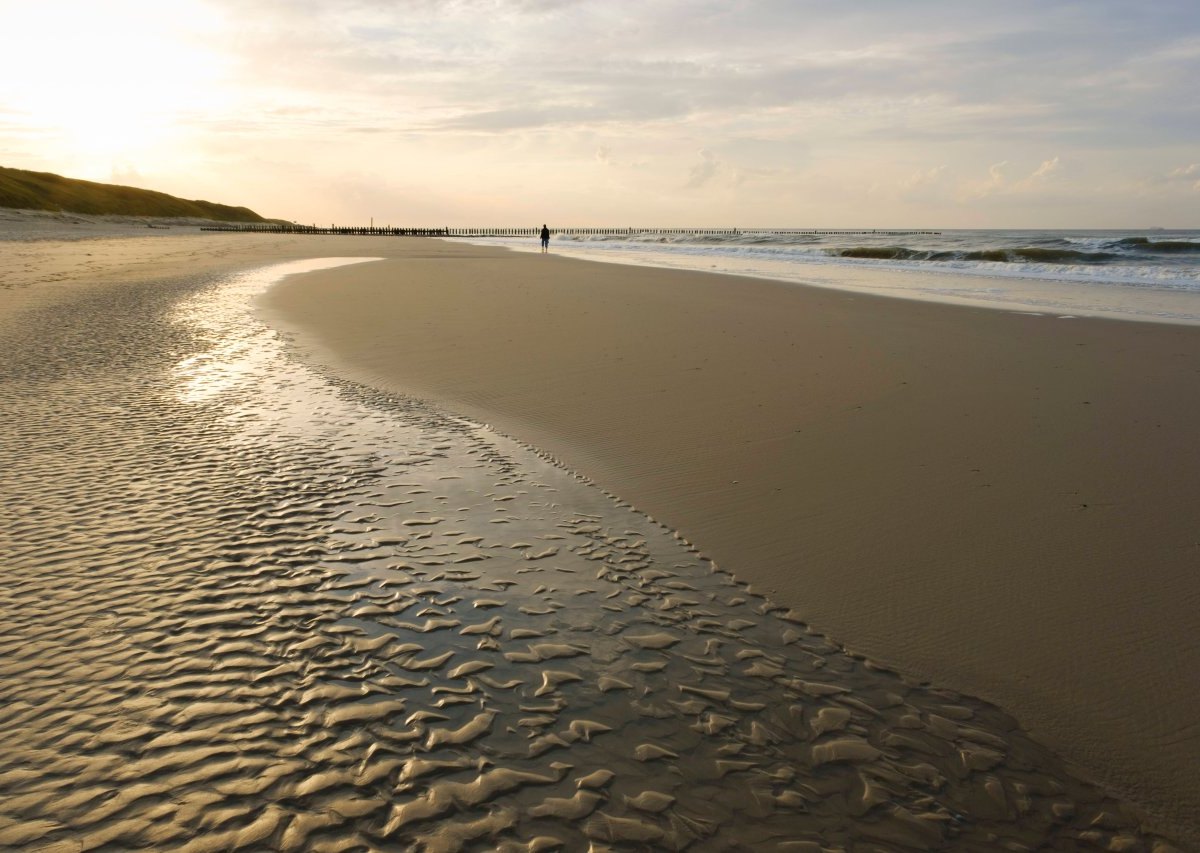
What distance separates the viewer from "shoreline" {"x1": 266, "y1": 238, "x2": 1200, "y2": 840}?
3.41m

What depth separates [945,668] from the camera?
11.2 ft

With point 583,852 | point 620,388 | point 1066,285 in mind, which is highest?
point 1066,285

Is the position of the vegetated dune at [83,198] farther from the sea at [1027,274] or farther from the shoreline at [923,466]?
the shoreline at [923,466]

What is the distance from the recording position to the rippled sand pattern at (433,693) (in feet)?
7.96

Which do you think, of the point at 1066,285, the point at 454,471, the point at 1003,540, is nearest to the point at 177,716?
the point at 454,471

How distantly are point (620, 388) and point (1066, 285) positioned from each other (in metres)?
20.8

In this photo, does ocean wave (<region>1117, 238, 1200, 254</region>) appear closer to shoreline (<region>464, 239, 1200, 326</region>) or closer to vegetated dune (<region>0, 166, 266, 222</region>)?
shoreline (<region>464, 239, 1200, 326</region>)

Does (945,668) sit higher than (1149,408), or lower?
lower

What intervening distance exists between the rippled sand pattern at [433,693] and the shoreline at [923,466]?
1.28 feet

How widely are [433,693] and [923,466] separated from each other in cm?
434

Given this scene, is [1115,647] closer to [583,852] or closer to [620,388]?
[583,852]

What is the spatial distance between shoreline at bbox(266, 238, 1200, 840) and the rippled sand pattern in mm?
390

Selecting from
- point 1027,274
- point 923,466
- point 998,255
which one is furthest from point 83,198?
point 923,466

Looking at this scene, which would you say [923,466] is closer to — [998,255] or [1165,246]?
[998,255]
